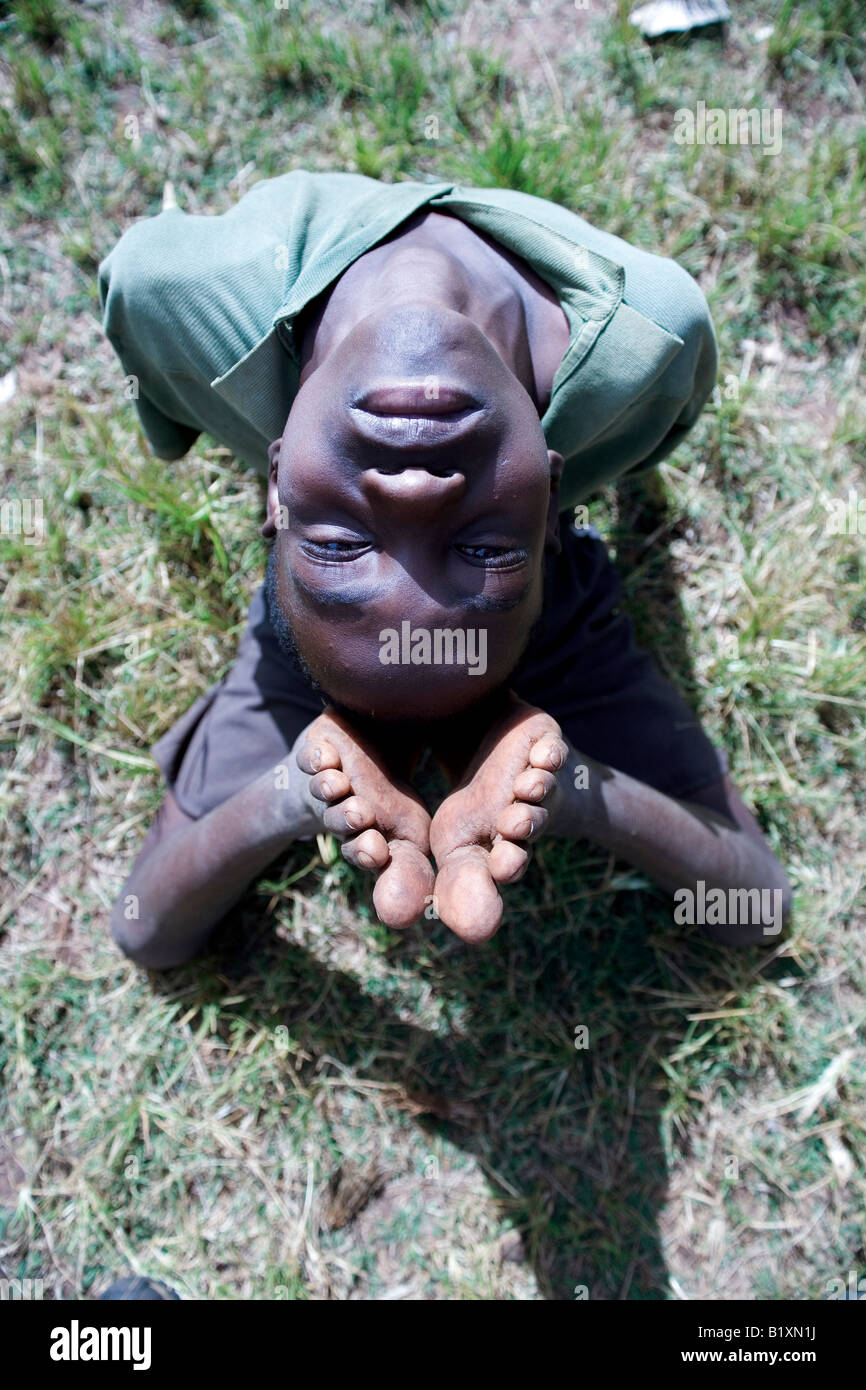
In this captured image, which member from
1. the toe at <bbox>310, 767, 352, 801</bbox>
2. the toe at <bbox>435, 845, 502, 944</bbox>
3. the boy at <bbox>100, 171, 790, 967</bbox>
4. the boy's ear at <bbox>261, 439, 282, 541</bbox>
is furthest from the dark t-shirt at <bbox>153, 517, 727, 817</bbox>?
the toe at <bbox>435, 845, 502, 944</bbox>

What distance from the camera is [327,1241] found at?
3031mm

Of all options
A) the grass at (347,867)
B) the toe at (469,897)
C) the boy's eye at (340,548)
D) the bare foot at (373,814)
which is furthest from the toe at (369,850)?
the grass at (347,867)

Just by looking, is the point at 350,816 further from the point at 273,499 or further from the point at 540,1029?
the point at 540,1029

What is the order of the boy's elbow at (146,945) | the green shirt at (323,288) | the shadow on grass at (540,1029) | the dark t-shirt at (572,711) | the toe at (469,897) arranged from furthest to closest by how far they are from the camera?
the shadow on grass at (540,1029) < the boy's elbow at (146,945) < the dark t-shirt at (572,711) < the green shirt at (323,288) < the toe at (469,897)

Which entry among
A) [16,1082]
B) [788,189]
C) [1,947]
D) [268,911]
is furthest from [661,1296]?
[788,189]

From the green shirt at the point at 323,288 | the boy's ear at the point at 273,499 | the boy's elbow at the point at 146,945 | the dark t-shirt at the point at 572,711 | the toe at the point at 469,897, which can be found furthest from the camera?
the boy's elbow at the point at 146,945

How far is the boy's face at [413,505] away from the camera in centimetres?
170

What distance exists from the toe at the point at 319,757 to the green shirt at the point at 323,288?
2.70 ft


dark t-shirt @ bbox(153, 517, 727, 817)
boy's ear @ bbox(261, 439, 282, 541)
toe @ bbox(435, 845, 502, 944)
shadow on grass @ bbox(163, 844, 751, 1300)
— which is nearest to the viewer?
toe @ bbox(435, 845, 502, 944)

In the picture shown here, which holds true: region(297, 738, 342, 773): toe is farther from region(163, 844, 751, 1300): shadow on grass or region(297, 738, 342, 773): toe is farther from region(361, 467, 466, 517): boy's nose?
region(163, 844, 751, 1300): shadow on grass

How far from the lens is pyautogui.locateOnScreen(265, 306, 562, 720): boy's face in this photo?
5.58 feet

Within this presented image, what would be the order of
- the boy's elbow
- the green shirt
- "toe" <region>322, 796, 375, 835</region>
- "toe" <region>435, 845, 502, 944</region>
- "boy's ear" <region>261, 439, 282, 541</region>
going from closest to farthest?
"toe" <region>435, 845, 502, 944</region>
"toe" <region>322, 796, 375, 835</region>
"boy's ear" <region>261, 439, 282, 541</region>
the green shirt
the boy's elbow

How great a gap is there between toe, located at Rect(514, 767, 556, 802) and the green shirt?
2.76ft

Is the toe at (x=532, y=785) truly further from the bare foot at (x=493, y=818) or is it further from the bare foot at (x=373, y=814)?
the bare foot at (x=373, y=814)
